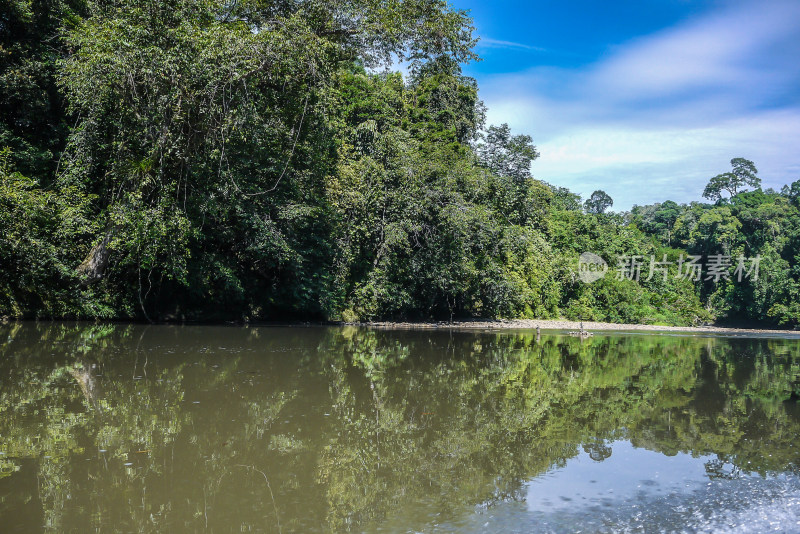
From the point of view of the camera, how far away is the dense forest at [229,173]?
14.6 meters

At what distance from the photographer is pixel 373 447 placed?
5.44 m

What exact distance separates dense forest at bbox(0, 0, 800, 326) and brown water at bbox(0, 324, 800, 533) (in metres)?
5.43

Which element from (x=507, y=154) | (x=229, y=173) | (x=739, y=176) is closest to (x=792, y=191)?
(x=739, y=176)

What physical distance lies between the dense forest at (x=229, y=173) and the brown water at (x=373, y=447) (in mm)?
5432

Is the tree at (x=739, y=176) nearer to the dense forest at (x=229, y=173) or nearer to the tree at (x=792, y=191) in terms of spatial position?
the tree at (x=792, y=191)

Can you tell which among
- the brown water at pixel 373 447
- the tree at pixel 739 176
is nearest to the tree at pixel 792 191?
the tree at pixel 739 176

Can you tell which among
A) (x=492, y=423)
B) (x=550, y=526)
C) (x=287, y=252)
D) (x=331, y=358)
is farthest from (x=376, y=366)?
(x=287, y=252)

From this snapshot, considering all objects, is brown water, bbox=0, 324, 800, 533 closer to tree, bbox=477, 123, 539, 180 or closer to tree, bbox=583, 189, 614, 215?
tree, bbox=477, 123, 539, 180

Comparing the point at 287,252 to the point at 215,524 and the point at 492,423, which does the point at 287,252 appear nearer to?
the point at 492,423

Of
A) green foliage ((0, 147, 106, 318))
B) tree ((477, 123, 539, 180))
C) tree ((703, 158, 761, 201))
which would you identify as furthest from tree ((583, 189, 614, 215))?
green foliage ((0, 147, 106, 318))

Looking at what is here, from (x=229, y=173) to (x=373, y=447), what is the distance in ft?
40.8

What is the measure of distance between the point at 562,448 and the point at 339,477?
7.73 feet

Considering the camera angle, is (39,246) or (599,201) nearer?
(39,246)

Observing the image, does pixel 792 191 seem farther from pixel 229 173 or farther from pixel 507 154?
pixel 229 173
